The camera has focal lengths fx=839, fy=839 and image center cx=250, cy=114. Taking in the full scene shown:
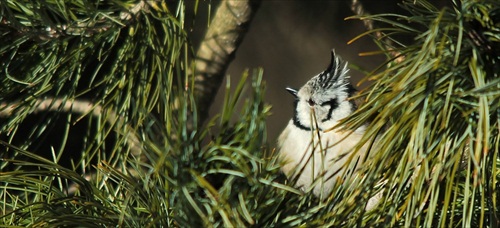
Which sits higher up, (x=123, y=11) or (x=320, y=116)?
(x=123, y=11)

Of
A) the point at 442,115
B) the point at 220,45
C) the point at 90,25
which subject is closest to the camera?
the point at 442,115

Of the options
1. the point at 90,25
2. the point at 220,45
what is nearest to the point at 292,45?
the point at 220,45

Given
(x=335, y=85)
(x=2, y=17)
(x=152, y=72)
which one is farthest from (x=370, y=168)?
(x=335, y=85)

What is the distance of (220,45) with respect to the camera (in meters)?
1.55

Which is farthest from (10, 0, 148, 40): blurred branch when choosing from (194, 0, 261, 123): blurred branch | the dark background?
the dark background

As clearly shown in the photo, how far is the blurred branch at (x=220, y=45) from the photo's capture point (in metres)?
1.52

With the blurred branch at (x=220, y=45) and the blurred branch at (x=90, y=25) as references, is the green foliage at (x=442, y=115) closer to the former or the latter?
the blurred branch at (x=90, y=25)

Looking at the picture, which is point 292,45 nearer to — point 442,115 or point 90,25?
point 90,25

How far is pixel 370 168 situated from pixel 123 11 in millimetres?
485

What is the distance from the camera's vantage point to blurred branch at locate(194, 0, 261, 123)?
1.52m

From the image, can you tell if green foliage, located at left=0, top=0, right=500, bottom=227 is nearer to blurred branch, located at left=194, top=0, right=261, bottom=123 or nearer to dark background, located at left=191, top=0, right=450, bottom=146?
blurred branch, located at left=194, top=0, right=261, bottom=123

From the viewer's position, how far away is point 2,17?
111cm

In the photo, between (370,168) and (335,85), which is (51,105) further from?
(335,85)

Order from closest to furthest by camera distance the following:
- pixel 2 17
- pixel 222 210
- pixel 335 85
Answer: pixel 222 210 < pixel 2 17 < pixel 335 85
